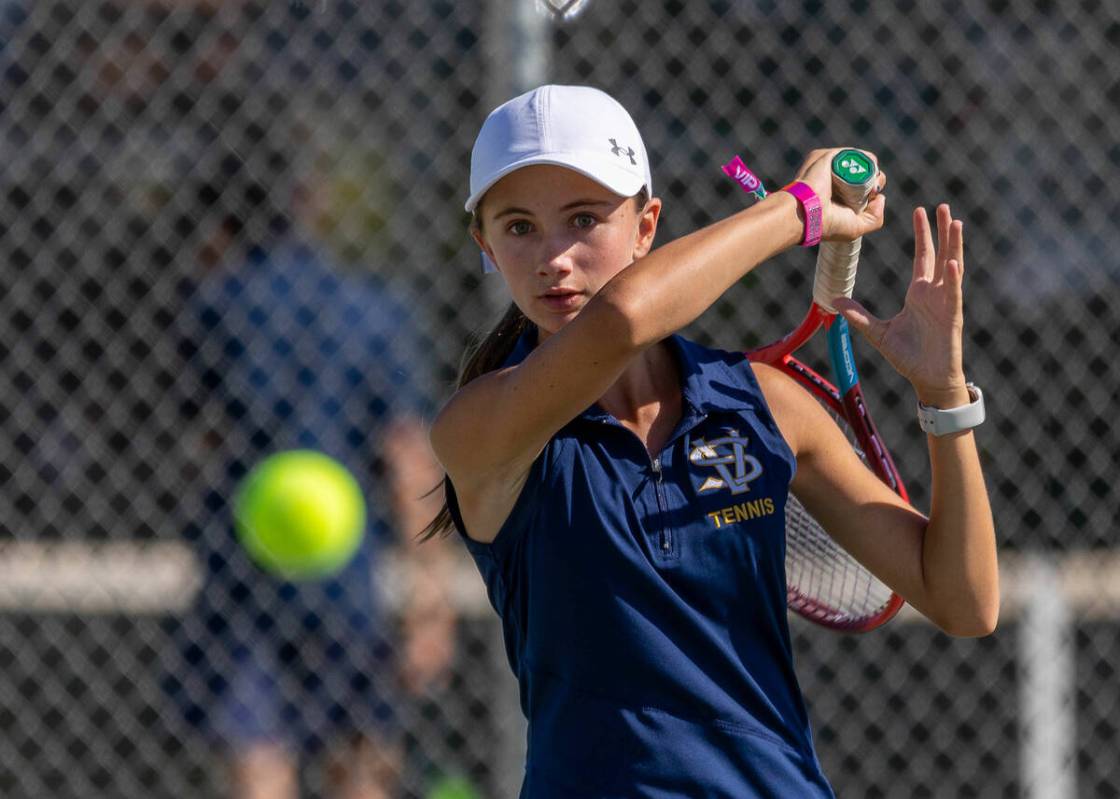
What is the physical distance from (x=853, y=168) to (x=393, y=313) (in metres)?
2.24

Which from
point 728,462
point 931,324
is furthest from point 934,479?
point 728,462

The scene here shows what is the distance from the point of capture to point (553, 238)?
5.80 ft

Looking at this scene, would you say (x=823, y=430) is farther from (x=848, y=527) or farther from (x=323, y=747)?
(x=323, y=747)

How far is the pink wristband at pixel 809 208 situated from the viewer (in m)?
1.74

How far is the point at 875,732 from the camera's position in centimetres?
456

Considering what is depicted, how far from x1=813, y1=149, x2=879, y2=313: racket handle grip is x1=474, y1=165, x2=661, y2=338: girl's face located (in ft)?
0.83

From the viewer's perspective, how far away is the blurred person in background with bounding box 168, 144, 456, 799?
12.7 feet

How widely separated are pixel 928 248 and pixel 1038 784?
8.64 ft

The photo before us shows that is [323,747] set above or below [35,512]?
below

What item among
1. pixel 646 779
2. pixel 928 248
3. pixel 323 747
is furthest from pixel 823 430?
pixel 323 747

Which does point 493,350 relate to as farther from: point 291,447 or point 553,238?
point 291,447

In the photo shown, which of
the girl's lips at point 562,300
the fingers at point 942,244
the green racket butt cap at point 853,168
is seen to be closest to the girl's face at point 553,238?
the girl's lips at point 562,300

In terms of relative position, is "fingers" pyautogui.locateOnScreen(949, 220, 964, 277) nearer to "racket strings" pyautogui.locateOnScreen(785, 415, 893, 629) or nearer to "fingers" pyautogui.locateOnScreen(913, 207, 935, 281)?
"fingers" pyautogui.locateOnScreen(913, 207, 935, 281)

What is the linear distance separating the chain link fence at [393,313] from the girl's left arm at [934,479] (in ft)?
6.30
